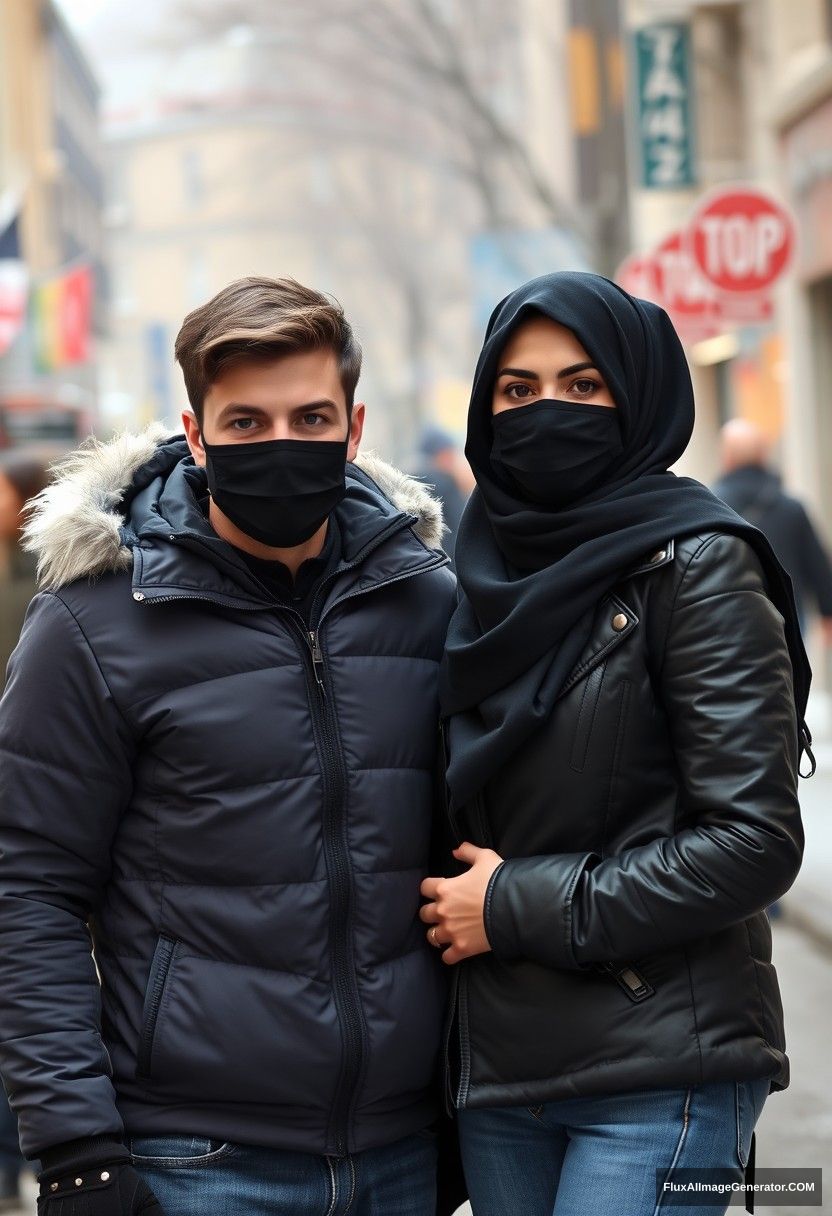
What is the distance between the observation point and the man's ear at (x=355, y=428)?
2.79m

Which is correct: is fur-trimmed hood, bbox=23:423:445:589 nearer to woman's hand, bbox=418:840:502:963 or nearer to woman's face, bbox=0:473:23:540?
woman's hand, bbox=418:840:502:963

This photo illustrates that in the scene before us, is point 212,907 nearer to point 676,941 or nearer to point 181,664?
point 181,664

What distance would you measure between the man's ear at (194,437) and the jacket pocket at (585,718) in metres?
0.72

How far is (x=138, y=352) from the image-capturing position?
285 ft

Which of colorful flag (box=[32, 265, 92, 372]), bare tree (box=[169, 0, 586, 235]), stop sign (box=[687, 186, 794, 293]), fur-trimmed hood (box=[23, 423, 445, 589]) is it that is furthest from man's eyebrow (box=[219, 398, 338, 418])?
colorful flag (box=[32, 265, 92, 372])

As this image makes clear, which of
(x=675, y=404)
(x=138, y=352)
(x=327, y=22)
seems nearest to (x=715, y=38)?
(x=327, y=22)

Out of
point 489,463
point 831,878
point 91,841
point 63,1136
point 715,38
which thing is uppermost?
point 715,38

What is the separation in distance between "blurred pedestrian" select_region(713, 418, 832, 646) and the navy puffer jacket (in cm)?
676

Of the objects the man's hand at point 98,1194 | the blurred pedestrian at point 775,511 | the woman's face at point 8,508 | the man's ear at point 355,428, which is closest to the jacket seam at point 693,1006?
the man's hand at point 98,1194

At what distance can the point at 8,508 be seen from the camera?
5.82m

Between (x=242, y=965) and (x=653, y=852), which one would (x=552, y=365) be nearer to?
(x=653, y=852)

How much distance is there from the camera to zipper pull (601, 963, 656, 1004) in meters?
2.56

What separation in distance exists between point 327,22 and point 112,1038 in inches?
813

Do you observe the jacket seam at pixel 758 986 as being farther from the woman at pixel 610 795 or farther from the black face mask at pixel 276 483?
the black face mask at pixel 276 483
